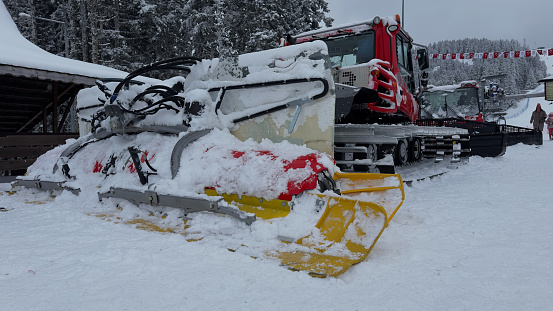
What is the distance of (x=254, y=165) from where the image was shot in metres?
2.84

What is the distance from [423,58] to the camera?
6465 mm

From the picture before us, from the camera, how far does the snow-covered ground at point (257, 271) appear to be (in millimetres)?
1713

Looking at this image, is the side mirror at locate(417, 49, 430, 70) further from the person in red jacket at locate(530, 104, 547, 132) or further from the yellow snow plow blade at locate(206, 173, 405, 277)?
the person in red jacket at locate(530, 104, 547, 132)

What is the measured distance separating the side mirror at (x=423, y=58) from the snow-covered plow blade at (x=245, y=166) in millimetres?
4073

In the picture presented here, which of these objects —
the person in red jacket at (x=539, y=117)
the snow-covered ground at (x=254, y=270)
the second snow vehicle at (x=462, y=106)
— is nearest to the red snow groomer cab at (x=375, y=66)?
the snow-covered ground at (x=254, y=270)

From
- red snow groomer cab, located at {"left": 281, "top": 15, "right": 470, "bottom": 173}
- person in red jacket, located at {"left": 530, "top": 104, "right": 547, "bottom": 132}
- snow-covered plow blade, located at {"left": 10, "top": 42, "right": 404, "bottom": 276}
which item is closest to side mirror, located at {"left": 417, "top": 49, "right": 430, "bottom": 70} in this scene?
red snow groomer cab, located at {"left": 281, "top": 15, "right": 470, "bottom": 173}

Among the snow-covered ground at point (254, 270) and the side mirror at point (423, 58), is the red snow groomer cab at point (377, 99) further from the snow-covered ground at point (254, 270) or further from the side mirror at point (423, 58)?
the snow-covered ground at point (254, 270)

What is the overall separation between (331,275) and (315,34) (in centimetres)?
537

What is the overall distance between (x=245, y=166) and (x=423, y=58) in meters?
5.04

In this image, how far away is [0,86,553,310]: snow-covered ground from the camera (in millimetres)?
1713

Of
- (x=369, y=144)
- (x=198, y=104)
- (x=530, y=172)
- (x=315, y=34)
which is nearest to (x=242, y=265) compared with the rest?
(x=198, y=104)

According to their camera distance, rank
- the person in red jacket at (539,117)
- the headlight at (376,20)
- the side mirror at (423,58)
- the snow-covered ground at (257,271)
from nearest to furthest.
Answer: the snow-covered ground at (257,271), the headlight at (376,20), the side mirror at (423,58), the person in red jacket at (539,117)

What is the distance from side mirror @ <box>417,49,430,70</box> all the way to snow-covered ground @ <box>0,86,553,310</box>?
12.7 feet

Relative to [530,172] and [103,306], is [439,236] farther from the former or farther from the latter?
A: [530,172]
